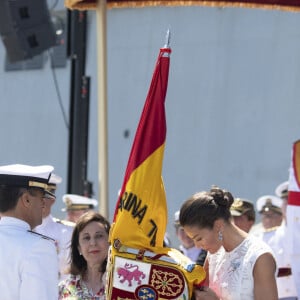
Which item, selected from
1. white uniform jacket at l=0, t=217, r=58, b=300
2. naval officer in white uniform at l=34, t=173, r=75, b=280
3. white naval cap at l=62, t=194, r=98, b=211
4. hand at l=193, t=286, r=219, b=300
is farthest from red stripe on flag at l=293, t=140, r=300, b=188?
white naval cap at l=62, t=194, r=98, b=211

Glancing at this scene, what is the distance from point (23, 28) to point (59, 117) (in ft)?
20.9

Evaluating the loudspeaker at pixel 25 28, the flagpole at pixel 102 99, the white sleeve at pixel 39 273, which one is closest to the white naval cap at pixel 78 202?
the loudspeaker at pixel 25 28

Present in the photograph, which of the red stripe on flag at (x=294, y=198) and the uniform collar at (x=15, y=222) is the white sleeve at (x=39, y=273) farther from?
the red stripe on flag at (x=294, y=198)

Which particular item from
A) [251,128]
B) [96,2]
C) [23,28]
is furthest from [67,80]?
[96,2]

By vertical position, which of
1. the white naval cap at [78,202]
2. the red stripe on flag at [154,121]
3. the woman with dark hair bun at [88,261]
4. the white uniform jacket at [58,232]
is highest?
the red stripe on flag at [154,121]

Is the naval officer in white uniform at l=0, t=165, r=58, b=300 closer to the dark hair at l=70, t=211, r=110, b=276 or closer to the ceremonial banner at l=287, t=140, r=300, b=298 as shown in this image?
the dark hair at l=70, t=211, r=110, b=276

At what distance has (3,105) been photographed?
50.5 ft

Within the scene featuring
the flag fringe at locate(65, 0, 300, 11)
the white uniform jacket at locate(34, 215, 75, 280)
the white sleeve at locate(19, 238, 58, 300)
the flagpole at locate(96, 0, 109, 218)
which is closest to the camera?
the white sleeve at locate(19, 238, 58, 300)

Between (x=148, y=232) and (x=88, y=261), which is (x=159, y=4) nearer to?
→ (x=88, y=261)

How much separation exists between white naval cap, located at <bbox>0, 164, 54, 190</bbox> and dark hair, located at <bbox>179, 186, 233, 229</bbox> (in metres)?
0.61

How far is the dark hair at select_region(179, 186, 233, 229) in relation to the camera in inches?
136

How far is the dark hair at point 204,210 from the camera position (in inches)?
136

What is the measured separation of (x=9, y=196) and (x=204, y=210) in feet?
2.67

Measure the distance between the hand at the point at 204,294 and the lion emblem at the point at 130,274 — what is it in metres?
0.23
